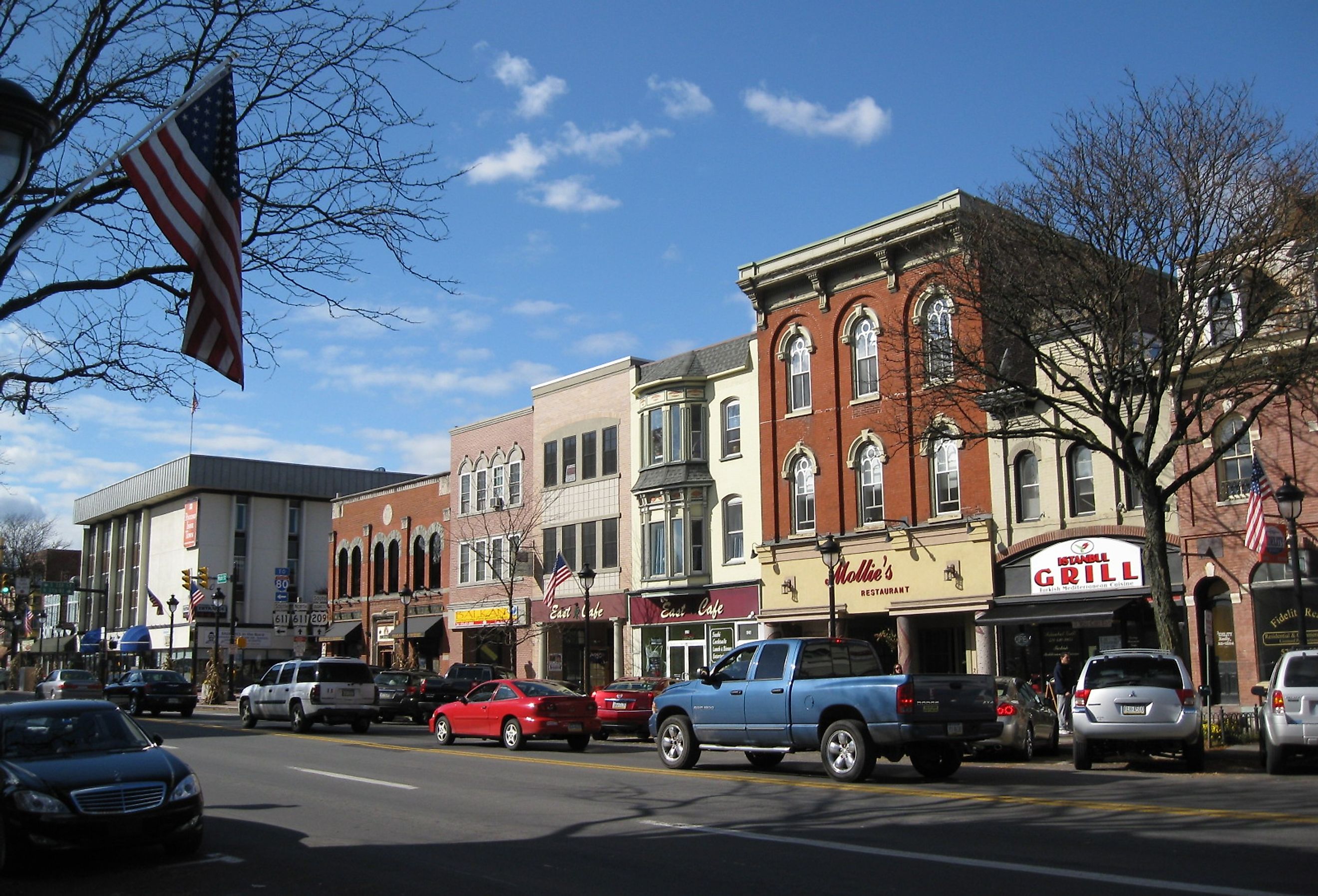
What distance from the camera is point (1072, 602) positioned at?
28.2 meters

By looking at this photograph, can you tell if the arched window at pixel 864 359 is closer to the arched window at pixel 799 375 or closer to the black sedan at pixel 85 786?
the arched window at pixel 799 375

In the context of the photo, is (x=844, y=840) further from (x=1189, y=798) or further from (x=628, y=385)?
(x=628, y=385)

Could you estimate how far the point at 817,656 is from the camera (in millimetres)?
17234

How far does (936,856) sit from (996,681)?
34.4 ft

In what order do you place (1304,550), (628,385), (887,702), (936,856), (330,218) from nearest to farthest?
(936,856) → (330,218) → (887,702) → (1304,550) → (628,385)

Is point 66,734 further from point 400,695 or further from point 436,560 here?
point 436,560

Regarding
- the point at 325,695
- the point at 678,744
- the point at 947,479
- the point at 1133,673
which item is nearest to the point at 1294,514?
the point at 1133,673

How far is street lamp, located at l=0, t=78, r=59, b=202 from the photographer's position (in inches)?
277

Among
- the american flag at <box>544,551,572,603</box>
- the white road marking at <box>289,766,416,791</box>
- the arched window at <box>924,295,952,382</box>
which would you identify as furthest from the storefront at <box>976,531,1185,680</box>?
the white road marking at <box>289,766,416,791</box>

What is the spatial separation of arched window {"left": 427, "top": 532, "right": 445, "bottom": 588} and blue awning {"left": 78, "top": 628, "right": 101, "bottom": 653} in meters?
42.7

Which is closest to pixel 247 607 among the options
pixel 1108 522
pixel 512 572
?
pixel 512 572

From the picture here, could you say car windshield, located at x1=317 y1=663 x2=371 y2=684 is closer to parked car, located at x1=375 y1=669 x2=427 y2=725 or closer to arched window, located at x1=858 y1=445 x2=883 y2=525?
parked car, located at x1=375 y1=669 x2=427 y2=725

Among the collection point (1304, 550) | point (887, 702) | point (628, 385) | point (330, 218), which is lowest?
point (887, 702)

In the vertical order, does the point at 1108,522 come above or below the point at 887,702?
above
